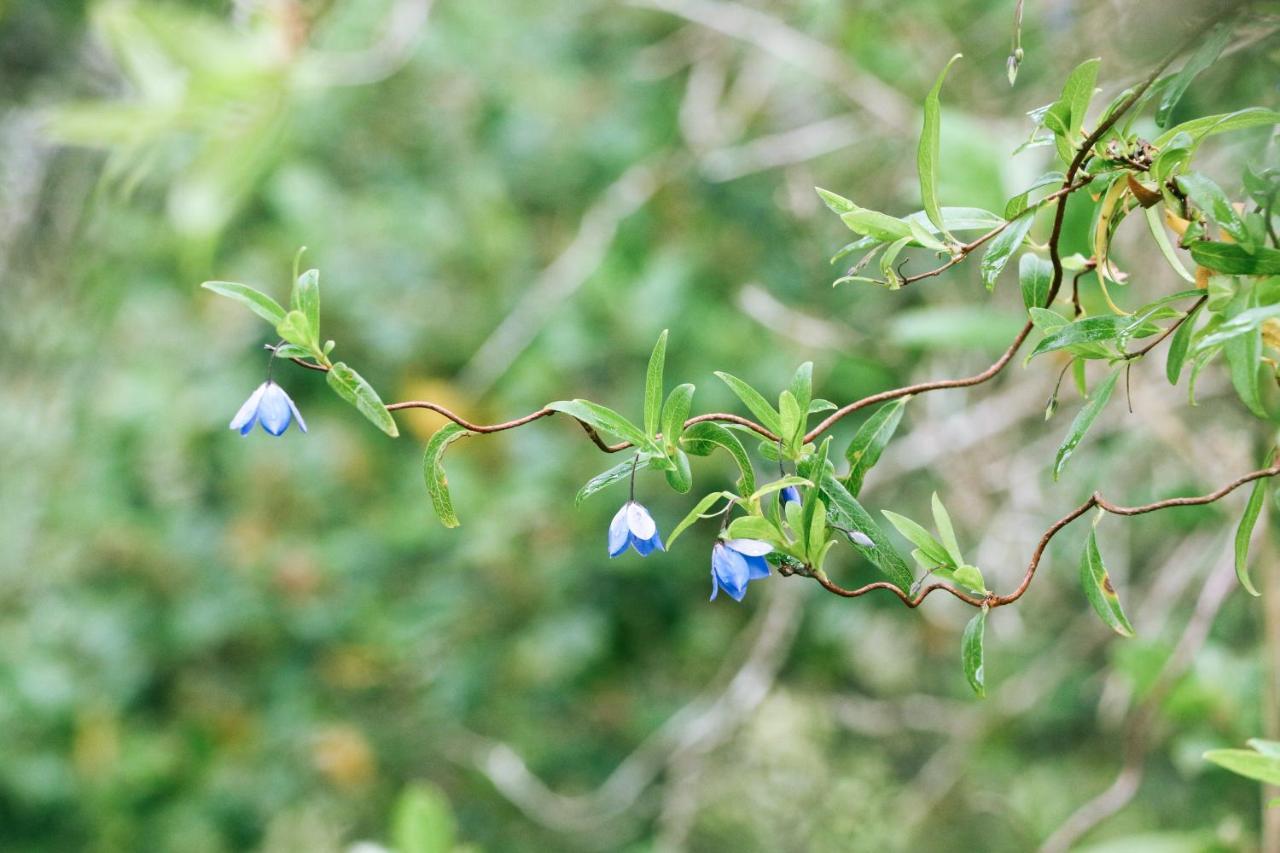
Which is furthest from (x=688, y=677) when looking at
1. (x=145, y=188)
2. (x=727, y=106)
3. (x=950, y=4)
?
(x=145, y=188)

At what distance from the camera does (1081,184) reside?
1.27 ft

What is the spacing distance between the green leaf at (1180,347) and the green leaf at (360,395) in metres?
0.25

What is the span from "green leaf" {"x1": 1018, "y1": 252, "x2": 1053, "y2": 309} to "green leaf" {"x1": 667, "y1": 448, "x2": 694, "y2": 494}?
13 cm

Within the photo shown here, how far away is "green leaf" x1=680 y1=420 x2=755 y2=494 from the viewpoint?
1.35ft

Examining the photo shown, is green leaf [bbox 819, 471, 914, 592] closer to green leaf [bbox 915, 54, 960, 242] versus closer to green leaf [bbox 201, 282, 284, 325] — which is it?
green leaf [bbox 915, 54, 960, 242]

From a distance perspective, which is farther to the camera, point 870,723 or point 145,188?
point 145,188

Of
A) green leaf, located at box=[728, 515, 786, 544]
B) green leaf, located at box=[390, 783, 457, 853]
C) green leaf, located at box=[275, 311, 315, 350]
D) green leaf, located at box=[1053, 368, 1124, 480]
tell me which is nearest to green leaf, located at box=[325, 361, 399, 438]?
green leaf, located at box=[275, 311, 315, 350]

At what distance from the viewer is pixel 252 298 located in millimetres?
423

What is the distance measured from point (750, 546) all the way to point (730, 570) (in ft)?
0.04

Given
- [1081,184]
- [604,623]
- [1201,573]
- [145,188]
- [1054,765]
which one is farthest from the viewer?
[145,188]

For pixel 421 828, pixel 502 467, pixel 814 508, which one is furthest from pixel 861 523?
pixel 502 467

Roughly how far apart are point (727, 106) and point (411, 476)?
2.20ft

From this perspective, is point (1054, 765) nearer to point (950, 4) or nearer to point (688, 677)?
point (688, 677)

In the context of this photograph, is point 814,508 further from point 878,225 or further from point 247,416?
point 247,416
